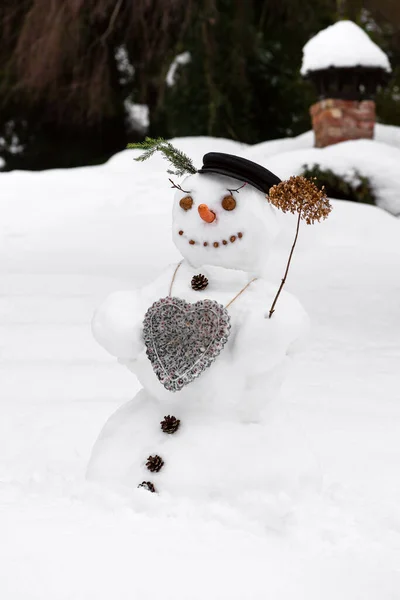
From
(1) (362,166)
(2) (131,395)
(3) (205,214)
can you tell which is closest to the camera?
(3) (205,214)

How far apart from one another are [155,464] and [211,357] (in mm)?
386

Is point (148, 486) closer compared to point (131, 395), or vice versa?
point (148, 486)

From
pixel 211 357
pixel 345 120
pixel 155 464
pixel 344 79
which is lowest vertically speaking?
pixel 345 120

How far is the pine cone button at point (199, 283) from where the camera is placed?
249 cm

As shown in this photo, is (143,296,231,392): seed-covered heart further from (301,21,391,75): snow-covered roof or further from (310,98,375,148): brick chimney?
(301,21,391,75): snow-covered roof

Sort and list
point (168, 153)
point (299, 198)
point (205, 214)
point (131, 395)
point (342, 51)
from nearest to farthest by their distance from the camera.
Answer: point (299, 198) < point (205, 214) < point (168, 153) < point (131, 395) < point (342, 51)

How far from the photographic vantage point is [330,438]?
11.4 feet

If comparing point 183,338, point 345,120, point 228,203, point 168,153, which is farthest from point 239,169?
point 345,120

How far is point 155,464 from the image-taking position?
2371mm

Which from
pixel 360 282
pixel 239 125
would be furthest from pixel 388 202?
pixel 239 125

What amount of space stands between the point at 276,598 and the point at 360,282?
4.65m

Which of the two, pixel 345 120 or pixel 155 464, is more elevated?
pixel 155 464

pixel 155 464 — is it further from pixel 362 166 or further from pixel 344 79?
pixel 344 79

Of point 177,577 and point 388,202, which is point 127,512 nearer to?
point 177,577
